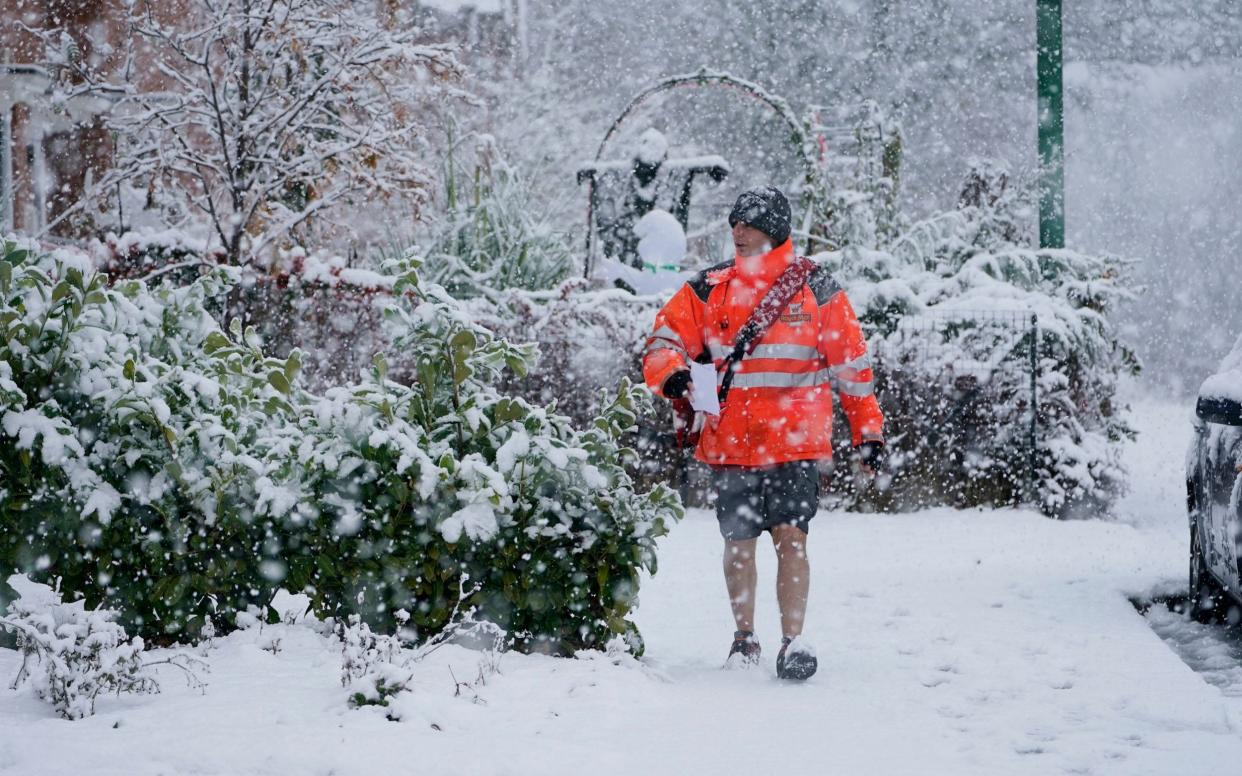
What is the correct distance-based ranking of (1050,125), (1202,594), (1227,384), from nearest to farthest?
(1227,384)
(1202,594)
(1050,125)

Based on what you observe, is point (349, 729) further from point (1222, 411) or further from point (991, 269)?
point (991, 269)

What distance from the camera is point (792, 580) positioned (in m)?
4.66

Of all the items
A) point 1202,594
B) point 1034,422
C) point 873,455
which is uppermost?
point 873,455

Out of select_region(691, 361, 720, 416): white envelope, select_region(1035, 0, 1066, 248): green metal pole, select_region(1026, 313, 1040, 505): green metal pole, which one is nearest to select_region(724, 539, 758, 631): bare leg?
select_region(691, 361, 720, 416): white envelope

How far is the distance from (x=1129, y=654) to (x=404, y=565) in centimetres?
273

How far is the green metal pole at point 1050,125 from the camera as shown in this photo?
10.3 metres

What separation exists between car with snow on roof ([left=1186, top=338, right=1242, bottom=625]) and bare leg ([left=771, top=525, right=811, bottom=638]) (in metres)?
1.54

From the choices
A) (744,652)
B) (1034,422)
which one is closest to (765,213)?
(744,652)

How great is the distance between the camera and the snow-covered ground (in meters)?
3.13

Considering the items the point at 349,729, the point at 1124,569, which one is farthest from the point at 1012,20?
the point at 349,729

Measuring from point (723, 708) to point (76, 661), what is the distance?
6.09 ft

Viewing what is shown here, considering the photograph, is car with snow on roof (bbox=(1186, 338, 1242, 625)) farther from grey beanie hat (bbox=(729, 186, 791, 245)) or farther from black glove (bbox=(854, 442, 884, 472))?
grey beanie hat (bbox=(729, 186, 791, 245))

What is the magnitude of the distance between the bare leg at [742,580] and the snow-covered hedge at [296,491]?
1.82 ft

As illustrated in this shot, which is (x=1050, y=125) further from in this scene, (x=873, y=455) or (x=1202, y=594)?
(x=873, y=455)
